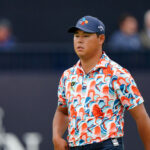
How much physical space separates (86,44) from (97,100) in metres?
0.48

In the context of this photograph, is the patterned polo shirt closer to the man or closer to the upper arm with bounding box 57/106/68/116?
the man

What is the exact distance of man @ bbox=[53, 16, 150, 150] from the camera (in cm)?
409

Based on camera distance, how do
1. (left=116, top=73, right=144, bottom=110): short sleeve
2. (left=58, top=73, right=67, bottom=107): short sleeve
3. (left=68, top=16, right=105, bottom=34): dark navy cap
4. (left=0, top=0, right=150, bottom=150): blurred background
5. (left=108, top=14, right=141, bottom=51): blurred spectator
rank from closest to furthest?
(left=116, top=73, right=144, bottom=110): short sleeve → (left=68, top=16, right=105, bottom=34): dark navy cap → (left=58, top=73, right=67, bottom=107): short sleeve → (left=0, top=0, right=150, bottom=150): blurred background → (left=108, top=14, right=141, bottom=51): blurred spectator

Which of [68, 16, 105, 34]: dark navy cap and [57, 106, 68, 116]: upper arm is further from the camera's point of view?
[57, 106, 68, 116]: upper arm

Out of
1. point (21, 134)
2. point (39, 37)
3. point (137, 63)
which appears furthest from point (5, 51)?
point (39, 37)

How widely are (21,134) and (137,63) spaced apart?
203 centimetres

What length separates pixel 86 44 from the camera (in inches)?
166

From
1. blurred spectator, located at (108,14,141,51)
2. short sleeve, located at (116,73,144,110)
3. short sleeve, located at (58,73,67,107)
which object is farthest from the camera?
blurred spectator, located at (108,14,141,51)

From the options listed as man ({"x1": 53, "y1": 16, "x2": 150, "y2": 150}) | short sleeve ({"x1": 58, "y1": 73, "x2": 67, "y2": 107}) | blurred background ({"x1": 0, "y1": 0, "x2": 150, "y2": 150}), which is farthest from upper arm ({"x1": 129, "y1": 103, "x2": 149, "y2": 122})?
blurred background ({"x1": 0, "y1": 0, "x2": 150, "y2": 150})

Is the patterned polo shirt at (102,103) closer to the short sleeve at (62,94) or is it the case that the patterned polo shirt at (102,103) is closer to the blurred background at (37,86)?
the short sleeve at (62,94)

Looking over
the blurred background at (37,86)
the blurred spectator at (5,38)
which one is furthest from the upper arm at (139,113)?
the blurred spectator at (5,38)

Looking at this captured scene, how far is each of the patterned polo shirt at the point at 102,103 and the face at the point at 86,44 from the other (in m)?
0.13

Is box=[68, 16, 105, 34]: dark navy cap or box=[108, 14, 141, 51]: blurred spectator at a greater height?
box=[108, 14, 141, 51]: blurred spectator

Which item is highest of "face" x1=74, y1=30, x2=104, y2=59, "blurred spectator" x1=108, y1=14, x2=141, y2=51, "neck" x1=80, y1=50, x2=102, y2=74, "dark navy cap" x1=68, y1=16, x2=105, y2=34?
"blurred spectator" x1=108, y1=14, x2=141, y2=51
